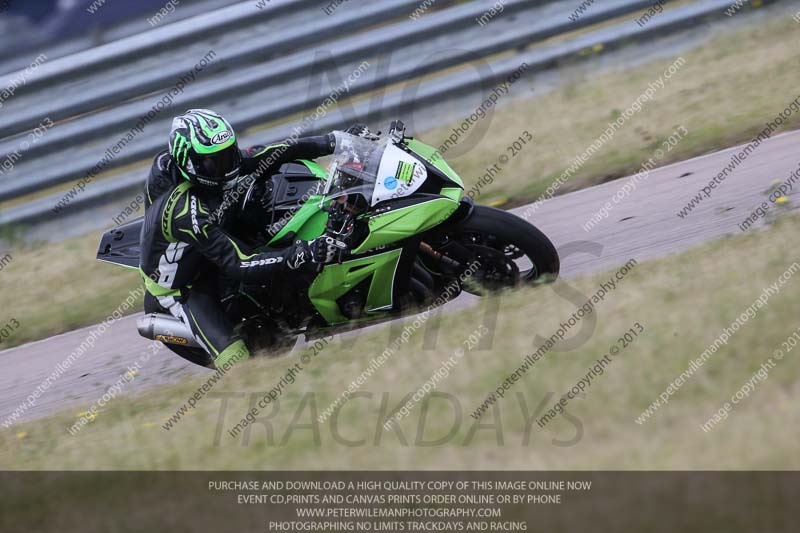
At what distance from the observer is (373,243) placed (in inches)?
208

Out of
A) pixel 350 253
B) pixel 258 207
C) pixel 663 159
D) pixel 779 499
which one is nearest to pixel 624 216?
pixel 663 159

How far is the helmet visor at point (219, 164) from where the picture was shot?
5082 millimetres

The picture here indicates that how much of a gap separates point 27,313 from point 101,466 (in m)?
3.89

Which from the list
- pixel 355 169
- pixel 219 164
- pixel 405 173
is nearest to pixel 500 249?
pixel 405 173

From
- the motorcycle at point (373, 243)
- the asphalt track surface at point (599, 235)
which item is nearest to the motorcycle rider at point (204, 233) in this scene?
the motorcycle at point (373, 243)

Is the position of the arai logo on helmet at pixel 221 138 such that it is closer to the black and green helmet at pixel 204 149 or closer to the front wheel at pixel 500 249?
the black and green helmet at pixel 204 149

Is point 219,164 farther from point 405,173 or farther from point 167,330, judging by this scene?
point 167,330

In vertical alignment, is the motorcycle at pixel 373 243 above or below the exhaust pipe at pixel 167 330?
above

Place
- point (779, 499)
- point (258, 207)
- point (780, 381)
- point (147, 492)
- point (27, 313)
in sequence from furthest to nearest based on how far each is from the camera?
point (27, 313), point (258, 207), point (147, 492), point (780, 381), point (779, 499)

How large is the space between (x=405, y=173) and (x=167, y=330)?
2.00 m

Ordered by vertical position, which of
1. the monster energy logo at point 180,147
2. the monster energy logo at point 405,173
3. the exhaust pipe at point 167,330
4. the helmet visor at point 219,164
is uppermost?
the monster energy logo at point 180,147

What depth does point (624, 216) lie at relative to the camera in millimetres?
6676

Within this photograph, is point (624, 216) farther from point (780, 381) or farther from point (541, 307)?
point (780, 381)

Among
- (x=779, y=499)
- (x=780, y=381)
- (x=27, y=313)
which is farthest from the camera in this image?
(x=27, y=313)
